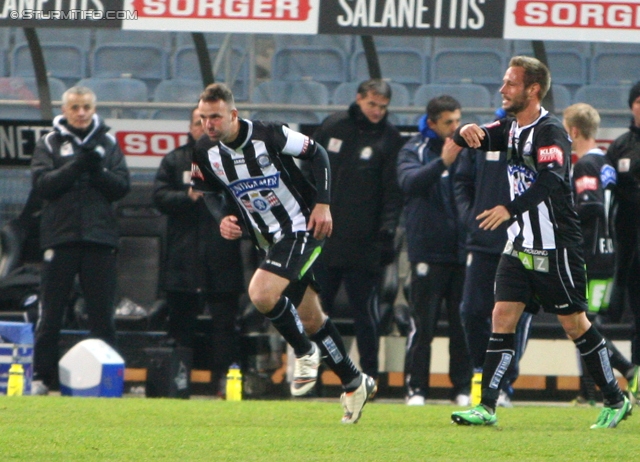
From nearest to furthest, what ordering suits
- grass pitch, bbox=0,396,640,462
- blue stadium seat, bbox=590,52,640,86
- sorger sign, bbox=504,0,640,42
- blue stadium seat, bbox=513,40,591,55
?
grass pitch, bbox=0,396,640,462 < sorger sign, bbox=504,0,640,42 < blue stadium seat, bbox=513,40,591,55 < blue stadium seat, bbox=590,52,640,86

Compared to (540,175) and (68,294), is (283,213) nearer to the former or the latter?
(540,175)

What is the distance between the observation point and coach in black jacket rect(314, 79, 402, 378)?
851 centimetres

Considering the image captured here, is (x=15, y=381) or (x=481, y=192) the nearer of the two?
(x=481, y=192)

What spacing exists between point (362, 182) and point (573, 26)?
1892 mm

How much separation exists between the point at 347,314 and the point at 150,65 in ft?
9.42

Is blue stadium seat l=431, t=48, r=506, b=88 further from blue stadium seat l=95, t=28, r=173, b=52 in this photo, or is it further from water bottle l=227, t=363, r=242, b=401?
water bottle l=227, t=363, r=242, b=401

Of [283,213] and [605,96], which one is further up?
[605,96]

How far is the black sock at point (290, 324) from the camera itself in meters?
6.29

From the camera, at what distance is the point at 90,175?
8.58m

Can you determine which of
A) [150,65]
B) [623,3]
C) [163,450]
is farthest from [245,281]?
[163,450]

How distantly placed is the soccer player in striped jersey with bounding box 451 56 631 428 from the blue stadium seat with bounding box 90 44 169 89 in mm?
4807

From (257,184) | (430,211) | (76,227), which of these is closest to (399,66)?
(430,211)

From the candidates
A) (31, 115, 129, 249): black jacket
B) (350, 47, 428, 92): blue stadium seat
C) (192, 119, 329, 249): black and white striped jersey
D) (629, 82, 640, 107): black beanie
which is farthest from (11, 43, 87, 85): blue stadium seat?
(629, 82, 640, 107): black beanie

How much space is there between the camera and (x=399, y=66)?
10.3 metres
